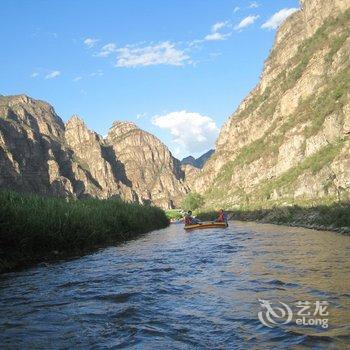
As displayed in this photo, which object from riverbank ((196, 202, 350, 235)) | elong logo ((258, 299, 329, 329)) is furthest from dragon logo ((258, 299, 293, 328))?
riverbank ((196, 202, 350, 235))

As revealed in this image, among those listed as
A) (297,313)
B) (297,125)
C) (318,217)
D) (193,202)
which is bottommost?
(297,313)

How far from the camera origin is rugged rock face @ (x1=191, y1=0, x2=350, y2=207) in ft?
221

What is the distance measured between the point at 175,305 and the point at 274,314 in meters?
1.98

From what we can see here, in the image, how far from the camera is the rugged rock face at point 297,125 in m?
67.4

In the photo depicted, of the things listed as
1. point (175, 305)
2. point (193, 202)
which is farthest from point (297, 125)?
point (175, 305)

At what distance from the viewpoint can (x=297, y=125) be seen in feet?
316

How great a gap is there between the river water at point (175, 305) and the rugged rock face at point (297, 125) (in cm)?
3334

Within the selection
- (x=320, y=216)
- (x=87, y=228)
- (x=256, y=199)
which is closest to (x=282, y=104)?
(x=256, y=199)

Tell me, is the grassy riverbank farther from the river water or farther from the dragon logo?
the dragon logo

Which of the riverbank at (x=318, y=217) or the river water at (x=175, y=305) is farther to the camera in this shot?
the riverbank at (x=318, y=217)

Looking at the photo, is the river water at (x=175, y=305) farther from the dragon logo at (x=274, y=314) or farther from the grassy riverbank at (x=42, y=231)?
the grassy riverbank at (x=42, y=231)

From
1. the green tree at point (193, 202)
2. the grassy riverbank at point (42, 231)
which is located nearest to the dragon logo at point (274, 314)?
the grassy riverbank at point (42, 231)

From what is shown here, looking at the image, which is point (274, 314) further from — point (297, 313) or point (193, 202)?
point (193, 202)

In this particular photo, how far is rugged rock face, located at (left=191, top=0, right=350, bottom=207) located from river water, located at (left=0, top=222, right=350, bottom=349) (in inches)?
1312
